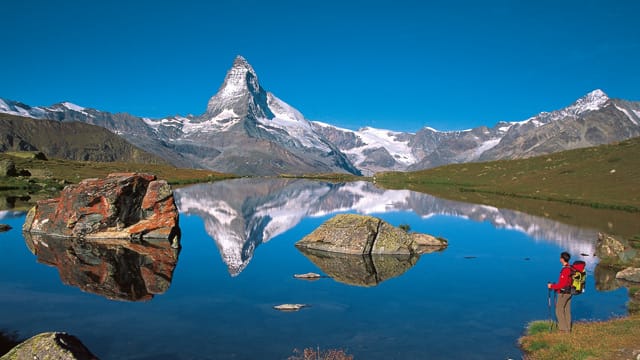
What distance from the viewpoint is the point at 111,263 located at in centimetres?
3612

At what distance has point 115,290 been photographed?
29484mm

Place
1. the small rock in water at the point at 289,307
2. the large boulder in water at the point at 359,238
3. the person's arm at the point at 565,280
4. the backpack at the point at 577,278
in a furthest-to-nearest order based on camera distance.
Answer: the large boulder in water at the point at 359,238 < the small rock in water at the point at 289,307 < the person's arm at the point at 565,280 < the backpack at the point at 577,278

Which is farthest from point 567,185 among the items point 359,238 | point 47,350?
point 47,350

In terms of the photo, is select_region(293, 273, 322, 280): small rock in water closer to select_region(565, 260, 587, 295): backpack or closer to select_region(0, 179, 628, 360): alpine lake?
select_region(0, 179, 628, 360): alpine lake

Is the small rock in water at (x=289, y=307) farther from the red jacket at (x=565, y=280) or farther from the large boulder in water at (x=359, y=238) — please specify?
the large boulder in water at (x=359, y=238)

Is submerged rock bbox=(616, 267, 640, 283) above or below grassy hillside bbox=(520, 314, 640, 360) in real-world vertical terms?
above

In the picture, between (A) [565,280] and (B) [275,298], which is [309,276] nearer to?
(B) [275,298]

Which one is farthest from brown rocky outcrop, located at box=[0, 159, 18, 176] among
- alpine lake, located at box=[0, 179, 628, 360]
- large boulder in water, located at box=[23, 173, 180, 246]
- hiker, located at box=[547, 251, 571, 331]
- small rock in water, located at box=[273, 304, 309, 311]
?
hiker, located at box=[547, 251, 571, 331]

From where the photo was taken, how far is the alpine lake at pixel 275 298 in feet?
73.8

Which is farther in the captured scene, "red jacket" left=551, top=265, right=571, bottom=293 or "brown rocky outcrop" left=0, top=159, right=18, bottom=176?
"brown rocky outcrop" left=0, top=159, right=18, bottom=176

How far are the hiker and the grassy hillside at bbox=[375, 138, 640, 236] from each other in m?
41.0

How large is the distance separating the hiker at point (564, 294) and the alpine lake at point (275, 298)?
0.68 m

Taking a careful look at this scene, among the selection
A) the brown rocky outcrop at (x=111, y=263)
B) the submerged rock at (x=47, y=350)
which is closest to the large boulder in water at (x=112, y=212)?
the brown rocky outcrop at (x=111, y=263)

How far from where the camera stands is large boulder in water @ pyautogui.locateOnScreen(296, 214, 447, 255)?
4388cm
